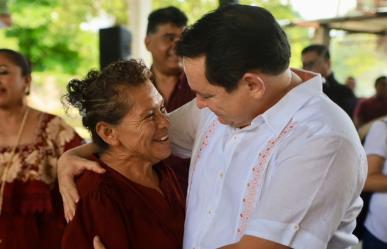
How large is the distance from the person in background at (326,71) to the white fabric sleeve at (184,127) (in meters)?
2.19

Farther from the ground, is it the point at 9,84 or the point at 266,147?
the point at 266,147

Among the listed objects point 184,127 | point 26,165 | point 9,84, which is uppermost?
point 184,127

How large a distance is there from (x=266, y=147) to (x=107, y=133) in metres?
0.54

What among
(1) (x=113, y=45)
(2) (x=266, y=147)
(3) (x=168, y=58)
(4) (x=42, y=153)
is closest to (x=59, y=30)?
(1) (x=113, y=45)

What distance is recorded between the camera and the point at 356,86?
6.46m

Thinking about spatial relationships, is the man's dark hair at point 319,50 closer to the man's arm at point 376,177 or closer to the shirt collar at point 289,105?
the man's arm at point 376,177

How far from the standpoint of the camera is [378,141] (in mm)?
1962

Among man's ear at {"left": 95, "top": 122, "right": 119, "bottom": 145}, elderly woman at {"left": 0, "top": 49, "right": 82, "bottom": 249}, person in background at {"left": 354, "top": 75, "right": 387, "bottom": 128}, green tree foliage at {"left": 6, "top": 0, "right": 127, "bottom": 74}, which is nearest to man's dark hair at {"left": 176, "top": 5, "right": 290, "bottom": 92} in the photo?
man's ear at {"left": 95, "top": 122, "right": 119, "bottom": 145}

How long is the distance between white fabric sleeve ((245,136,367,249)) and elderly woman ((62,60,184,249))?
17.3 inches

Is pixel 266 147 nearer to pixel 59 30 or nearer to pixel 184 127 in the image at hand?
pixel 184 127

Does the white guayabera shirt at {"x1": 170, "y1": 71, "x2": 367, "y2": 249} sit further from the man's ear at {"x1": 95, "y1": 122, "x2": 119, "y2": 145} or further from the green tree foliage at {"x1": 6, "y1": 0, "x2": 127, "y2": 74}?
the green tree foliage at {"x1": 6, "y1": 0, "x2": 127, "y2": 74}

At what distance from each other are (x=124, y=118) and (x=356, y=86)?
567cm

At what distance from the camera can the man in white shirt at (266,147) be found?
0.94 meters

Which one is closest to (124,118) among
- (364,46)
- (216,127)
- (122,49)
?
(216,127)
